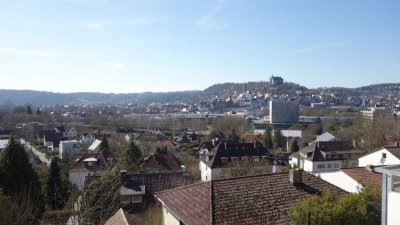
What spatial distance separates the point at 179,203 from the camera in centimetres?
1394

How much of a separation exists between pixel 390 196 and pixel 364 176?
14731 millimetres

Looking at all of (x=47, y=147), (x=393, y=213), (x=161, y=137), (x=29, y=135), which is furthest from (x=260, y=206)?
(x=29, y=135)

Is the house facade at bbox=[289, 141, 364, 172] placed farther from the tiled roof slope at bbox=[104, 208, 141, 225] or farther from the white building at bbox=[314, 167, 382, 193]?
the tiled roof slope at bbox=[104, 208, 141, 225]

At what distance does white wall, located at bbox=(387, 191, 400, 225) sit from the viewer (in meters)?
6.82

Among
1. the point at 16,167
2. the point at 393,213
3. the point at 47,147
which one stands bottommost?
the point at 47,147

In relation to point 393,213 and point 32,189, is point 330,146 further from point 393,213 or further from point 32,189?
point 393,213

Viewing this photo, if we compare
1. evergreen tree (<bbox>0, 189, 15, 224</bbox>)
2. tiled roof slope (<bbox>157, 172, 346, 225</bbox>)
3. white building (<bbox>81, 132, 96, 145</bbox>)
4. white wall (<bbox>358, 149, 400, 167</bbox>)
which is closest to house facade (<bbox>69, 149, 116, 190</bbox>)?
evergreen tree (<bbox>0, 189, 15, 224</bbox>)

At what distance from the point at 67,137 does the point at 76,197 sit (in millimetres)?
58705

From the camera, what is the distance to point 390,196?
22.7ft

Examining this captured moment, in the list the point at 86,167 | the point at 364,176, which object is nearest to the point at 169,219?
the point at 364,176

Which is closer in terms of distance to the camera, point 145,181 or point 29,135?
point 145,181

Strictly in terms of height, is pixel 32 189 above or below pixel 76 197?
below

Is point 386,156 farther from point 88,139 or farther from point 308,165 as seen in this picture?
point 88,139

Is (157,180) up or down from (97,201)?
down
